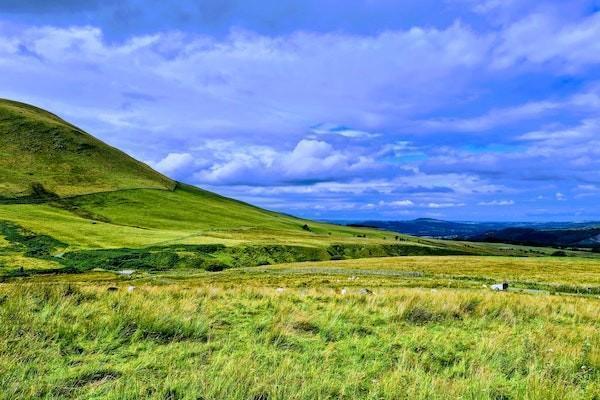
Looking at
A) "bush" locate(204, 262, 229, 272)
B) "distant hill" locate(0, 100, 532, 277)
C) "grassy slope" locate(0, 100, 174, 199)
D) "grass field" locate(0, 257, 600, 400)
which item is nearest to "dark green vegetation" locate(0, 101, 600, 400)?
"grass field" locate(0, 257, 600, 400)

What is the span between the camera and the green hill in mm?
79875

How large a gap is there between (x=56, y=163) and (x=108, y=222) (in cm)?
5741

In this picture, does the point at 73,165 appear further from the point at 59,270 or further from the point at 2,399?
the point at 2,399

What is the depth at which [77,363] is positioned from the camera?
27.9 ft

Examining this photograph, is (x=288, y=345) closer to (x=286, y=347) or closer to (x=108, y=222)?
(x=286, y=347)

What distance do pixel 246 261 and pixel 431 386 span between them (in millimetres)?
83818

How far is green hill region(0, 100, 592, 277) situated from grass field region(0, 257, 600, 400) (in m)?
61.8

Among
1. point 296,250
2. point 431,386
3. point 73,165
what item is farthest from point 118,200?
point 431,386

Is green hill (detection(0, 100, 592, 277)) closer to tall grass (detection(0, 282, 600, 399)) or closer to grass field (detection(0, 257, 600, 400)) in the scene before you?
tall grass (detection(0, 282, 600, 399))

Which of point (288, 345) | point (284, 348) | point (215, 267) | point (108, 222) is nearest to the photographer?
point (284, 348)

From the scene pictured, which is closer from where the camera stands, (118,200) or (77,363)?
(77,363)

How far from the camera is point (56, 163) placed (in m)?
166

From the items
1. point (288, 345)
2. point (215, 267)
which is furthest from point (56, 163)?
point (288, 345)

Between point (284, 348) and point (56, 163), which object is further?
point (56, 163)
